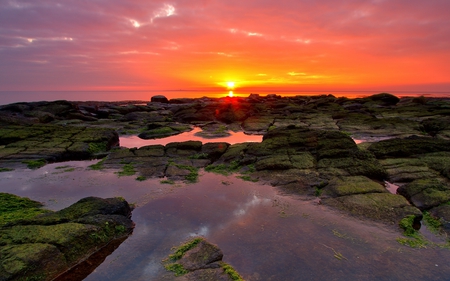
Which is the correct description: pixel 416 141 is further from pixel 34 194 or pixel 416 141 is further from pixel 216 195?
pixel 34 194

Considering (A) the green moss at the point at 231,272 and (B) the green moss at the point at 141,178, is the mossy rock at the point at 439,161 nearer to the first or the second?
(A) the green moss at the point at 231,272

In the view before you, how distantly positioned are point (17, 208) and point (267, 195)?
705cm

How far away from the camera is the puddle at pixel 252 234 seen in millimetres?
4938

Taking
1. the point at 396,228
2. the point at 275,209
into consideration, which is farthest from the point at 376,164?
the point at 275,209

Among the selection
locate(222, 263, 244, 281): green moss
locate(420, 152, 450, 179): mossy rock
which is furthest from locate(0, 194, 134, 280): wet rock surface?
locate(420, 152, 450, 179): mossy rock

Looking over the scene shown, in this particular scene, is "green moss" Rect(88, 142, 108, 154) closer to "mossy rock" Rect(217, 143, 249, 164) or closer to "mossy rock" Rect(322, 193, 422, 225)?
"mossy rock" Rect(217, 143, 249, 164)

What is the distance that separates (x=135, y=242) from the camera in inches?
232

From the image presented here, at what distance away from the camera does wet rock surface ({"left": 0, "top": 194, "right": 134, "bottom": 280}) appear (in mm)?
4613

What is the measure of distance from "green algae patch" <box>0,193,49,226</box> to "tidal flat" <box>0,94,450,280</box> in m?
0.50

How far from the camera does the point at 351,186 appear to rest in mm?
8453

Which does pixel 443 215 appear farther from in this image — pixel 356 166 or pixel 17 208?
pixel 17 208

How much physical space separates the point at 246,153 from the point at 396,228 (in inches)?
290

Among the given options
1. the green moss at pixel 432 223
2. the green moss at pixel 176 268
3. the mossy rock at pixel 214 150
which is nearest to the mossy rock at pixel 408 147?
the green moss at pixel 432 223

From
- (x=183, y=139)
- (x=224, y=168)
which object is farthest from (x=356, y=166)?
(x=183, y=139)
